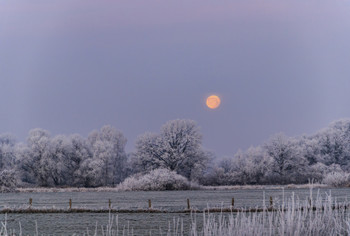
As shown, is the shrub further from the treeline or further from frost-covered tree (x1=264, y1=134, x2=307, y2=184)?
frost-covered tree (x1=264, y1=134, x2=307, y2=184)

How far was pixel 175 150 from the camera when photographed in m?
73.6

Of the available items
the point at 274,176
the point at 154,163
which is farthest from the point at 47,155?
the point at 274,176

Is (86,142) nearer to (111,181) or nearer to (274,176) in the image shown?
(111,181)

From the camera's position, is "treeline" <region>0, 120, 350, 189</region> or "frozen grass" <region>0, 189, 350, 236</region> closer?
"frozen grass" <region>0, 189, 350, 236</region>

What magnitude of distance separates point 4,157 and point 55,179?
35.3 ft

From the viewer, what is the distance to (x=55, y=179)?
237 ft

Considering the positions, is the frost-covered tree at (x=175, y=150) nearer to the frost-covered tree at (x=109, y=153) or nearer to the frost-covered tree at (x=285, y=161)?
the frost-covered tree at (x=109, y=153)

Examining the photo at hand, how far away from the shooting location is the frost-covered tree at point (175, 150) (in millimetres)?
72562

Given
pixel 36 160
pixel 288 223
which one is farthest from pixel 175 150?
pixel 288 223

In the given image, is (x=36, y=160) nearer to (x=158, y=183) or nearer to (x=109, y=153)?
(x=109, y=153)

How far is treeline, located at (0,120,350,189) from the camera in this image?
72125mm

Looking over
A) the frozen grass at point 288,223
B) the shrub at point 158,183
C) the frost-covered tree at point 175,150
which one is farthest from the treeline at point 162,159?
the frozen grass at point 288,223

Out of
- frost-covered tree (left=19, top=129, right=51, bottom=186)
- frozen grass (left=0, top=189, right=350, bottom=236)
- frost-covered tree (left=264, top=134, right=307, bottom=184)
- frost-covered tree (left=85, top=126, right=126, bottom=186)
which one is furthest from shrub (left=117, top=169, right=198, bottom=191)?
frozen grass (left=0, top=189, right=350, bottom=236)

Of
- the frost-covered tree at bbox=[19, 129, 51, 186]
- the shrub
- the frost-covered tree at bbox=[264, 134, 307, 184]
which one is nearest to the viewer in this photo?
the shrub
